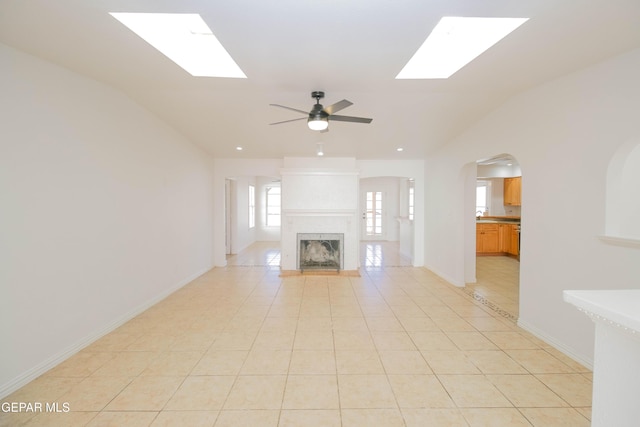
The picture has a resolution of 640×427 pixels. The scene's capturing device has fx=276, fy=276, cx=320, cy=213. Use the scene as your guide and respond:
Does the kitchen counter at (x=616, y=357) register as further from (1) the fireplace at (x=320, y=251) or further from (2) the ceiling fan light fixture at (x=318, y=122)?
(1) the fireplace at (x=320, y=251)

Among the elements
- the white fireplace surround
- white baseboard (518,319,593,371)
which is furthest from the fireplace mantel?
white baseboard (518,319,593,371)

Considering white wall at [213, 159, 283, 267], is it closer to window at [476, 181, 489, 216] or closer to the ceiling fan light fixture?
the ceiling fan light fixture

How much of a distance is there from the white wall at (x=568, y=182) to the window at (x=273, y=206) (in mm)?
7542

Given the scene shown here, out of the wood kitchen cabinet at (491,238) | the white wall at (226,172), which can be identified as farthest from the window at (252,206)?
the wood kitchen cabinet at (491,238)

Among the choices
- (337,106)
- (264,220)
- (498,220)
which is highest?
(337,106)

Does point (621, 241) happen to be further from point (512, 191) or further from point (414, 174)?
point (512, 191)

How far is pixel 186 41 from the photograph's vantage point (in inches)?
114

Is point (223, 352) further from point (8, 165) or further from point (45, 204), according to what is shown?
point (8, 165)

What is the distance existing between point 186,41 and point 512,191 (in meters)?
8.33

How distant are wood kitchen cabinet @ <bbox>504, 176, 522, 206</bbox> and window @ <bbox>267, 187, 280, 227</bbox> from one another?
23.7 feet

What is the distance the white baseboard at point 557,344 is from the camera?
96.8 inches

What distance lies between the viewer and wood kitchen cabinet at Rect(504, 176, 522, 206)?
24.5 feet

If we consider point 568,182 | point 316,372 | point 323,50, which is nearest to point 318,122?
point 323,50

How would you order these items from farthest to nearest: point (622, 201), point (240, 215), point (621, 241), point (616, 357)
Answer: point (240, 215) → point (622, 201) → point (621, 241) → point (616, 357)
